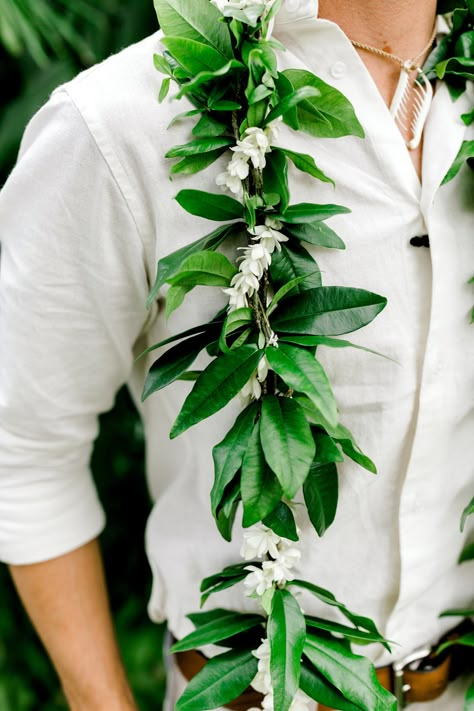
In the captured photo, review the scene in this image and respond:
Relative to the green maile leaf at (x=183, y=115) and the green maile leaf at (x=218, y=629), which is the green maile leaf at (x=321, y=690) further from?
the green maile leaf at (x=183, y=115)

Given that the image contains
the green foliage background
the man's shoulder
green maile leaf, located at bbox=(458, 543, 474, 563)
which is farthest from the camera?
the green foliage background

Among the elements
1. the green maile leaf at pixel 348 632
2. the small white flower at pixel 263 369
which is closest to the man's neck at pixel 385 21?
the small white flower at pixel 263 369

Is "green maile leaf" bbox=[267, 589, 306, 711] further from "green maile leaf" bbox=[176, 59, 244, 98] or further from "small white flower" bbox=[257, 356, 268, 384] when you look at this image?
"green maile leaf" bbox=[176, 59, 244, 98]

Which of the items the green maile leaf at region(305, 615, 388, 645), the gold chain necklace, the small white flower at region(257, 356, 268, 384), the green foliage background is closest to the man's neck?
the gold chain necklace

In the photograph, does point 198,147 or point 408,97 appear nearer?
point 198,147

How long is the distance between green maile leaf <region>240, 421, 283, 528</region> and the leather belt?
12.2 inches

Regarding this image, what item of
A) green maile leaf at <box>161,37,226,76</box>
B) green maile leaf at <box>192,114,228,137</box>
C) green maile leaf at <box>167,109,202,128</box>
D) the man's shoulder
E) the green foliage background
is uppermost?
green maile leaf at <box>161,37,226,76</box>

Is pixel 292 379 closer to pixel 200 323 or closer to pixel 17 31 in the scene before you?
pixel 200 323

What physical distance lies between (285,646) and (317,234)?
13.9 inches

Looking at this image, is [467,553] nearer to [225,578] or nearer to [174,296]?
[225,578]

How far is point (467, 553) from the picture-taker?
31.5 inches

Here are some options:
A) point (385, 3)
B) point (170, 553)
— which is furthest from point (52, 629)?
point (385, 3)

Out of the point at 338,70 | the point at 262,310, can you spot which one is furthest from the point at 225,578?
the point at 338,70

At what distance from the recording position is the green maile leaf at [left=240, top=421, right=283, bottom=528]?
594mm
